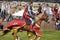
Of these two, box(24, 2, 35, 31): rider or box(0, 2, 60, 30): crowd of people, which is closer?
box(24, 2, 35, 31): rider

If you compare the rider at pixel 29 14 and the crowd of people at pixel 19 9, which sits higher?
the rider at pixel 29 14

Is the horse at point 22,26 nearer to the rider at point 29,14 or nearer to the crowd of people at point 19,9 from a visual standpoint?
the rider at point 29,14

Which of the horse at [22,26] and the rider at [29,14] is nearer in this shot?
the horse at [22,26]

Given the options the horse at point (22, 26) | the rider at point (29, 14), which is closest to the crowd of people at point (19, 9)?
the rider at point (29, 14)

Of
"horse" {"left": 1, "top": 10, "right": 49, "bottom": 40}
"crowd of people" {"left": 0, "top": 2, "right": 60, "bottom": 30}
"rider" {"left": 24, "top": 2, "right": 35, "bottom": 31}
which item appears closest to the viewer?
"horse" {"left": 1, "top": 10, "right": 49, "bottom": 40}

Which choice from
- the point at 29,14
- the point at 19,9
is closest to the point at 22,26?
the point at 29,14

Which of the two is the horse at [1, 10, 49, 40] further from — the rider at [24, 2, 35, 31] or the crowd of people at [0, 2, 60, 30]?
the crowd of people at [0, 2, 60, 30]

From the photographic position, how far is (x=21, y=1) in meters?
23.3

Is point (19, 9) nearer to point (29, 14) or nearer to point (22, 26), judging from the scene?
point (29, 14)

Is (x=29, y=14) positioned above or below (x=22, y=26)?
above

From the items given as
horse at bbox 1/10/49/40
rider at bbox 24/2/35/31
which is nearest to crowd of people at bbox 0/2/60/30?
rider at bbox 24/2/35/31

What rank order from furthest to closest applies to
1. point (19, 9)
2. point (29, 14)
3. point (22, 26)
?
1. point (19, 9)
2. point (29, 14)
3. point (22, 26)

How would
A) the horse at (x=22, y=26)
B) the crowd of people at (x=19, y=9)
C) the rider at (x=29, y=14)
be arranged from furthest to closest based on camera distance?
the crowd of people at (x=19, y=9) < the rider at (x=29, y=14) < the horse at (x=22, y=26)

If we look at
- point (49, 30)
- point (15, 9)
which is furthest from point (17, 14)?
point (49, 30)
